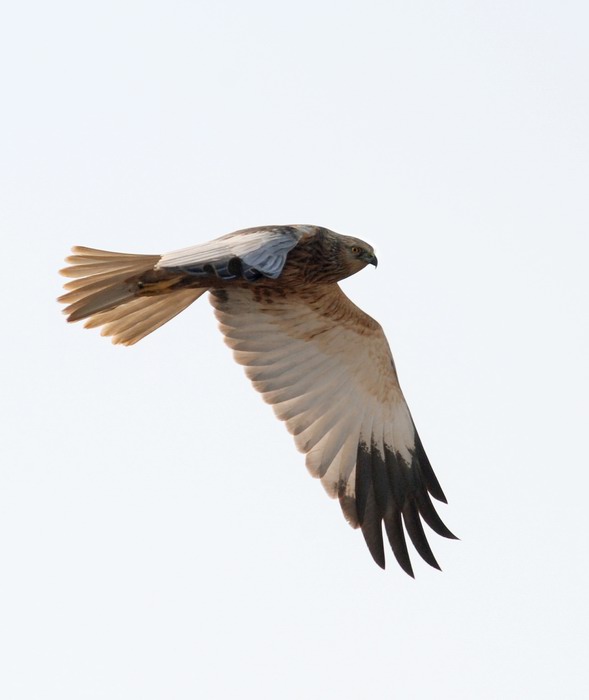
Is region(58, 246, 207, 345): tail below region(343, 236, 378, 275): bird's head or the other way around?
the other way around

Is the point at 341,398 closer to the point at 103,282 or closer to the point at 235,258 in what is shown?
the point at 103,282

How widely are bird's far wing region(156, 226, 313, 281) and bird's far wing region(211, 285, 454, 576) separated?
198cm

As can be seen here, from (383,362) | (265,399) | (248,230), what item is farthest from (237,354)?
(248,230)

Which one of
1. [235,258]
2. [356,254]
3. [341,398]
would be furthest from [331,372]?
[235,258]

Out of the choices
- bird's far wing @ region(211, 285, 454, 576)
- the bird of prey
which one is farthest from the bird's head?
bird's far wing @ region(211, 285, 454, 576)

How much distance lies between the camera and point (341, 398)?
1147 cm

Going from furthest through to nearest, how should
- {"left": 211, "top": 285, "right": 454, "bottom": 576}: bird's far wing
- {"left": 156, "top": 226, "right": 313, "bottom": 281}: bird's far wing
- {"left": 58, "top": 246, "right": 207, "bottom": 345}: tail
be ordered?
{"left": 211, "top": 285, "right": 454, "bottom": 576}: bird's far wing < {"left": 58, "top": 246, "right": 207, "bottom": 345}: tail < {"left": 156, "top": 226, "right": 313, "bottom": 281}: bird's far wing

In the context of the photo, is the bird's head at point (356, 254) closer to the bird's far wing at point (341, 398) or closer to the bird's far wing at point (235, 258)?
the bird's far wing at point (341, 398)

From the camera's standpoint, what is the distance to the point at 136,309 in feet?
35.4

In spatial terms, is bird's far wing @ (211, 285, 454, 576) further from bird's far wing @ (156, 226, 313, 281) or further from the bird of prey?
bird's far wing @ (156, 226, 313, 281)

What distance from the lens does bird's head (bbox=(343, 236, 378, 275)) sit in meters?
10.5

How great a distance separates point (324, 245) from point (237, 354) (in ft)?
4.42

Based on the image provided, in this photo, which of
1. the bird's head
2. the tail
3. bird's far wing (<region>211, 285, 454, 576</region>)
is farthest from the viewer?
bird's far wing (<region>211, 285, 454, 576</region>)

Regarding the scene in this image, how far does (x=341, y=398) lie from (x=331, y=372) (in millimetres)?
206
